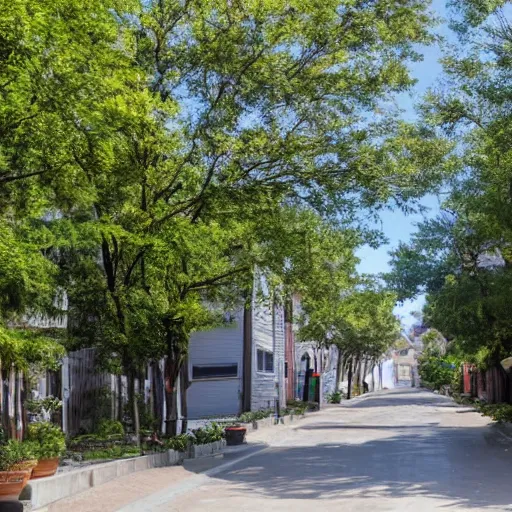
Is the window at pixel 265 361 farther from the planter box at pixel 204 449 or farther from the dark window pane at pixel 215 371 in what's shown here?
the planter box at pixel 204 449

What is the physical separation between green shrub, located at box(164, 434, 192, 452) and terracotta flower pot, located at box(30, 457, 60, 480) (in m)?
6.29

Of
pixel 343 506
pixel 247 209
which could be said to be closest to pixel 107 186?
pixel 247 209

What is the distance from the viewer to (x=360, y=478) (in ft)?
49.5

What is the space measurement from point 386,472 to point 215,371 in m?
23.3

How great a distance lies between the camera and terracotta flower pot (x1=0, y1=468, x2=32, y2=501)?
11.2 m

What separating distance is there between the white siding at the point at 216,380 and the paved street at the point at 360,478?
12193mm

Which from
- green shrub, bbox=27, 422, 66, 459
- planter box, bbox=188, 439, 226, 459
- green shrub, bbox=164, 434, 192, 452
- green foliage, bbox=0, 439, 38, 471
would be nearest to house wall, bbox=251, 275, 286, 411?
planter box, bbox=188, 439, 226, 459

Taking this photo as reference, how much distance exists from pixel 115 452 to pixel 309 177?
678 centimetres

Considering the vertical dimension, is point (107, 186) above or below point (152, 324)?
above

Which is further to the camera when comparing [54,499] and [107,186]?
[107,186]

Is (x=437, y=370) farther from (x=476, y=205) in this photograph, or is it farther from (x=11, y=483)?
(x=11, y=483)

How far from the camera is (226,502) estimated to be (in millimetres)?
12734

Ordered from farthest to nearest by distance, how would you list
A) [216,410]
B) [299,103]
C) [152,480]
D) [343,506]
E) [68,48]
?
1. [216,410]
2. [299,103]
3. [152,480]
4. [343,506]
5. [68,48]

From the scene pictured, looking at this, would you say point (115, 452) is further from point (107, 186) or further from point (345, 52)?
point (345, 52)
